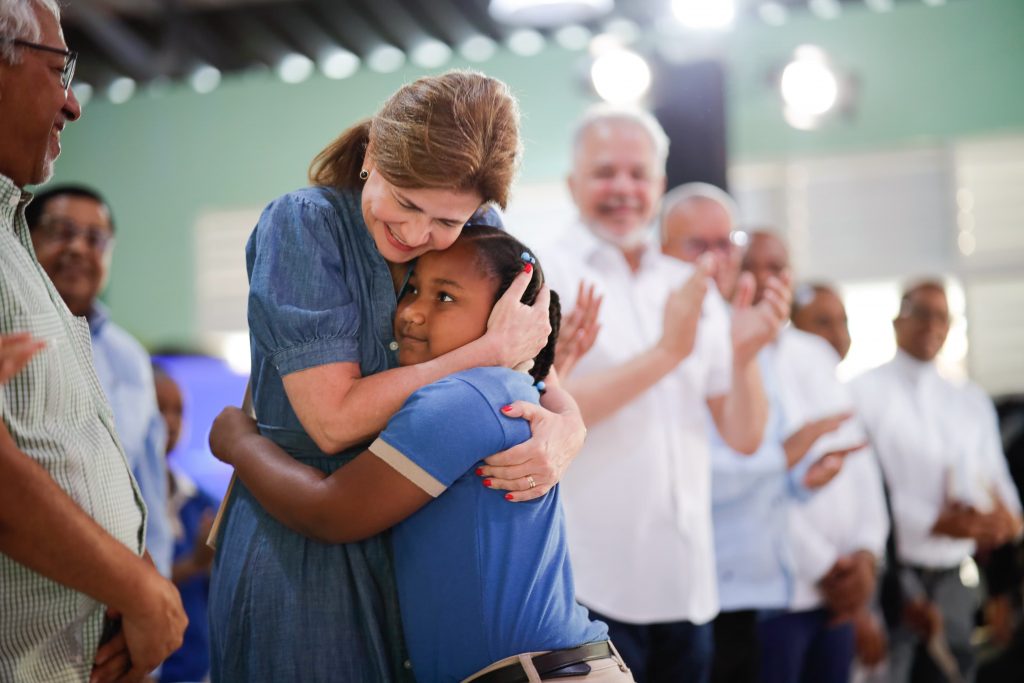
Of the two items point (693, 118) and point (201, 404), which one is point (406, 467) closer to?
point (693, 118)

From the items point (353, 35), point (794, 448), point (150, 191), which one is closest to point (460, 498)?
point (794, 448)

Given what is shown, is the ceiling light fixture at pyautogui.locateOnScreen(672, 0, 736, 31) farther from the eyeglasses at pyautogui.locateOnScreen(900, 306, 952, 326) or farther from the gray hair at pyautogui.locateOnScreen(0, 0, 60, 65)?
the gray hair at pyautogui.locateOnScreen(0, 0, 60, 65)

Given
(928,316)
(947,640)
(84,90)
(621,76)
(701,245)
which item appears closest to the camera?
(701,245)

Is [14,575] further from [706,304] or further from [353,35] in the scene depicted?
[353,35]

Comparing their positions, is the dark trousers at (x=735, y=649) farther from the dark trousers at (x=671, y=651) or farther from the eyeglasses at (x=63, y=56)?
the eyeglasses at (x=63, y=56)

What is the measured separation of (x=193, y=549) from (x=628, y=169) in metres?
2.01

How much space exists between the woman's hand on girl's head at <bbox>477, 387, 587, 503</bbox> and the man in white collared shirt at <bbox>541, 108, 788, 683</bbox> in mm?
982

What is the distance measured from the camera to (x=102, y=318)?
3.35 meters

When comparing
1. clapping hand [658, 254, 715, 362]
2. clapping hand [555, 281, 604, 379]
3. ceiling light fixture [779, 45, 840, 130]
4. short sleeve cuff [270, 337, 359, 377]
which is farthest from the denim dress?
ceiling light fixture [779, 45, 840, 130]

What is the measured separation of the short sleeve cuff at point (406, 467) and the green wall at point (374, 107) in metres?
4.89

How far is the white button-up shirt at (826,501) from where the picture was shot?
148 inches

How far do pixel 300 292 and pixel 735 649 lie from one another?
217 cm

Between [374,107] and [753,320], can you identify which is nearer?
[753,320]

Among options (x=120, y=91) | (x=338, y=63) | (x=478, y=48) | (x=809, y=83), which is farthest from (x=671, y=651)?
(x=120, y=91)
